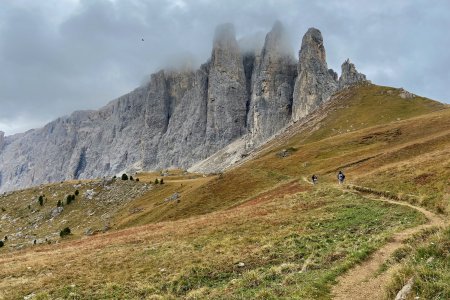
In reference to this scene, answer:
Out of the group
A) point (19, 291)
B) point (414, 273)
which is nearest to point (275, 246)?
point (414, 273)

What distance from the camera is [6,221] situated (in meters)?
99.1

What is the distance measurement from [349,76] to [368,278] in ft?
567

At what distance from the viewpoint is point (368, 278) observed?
16.9 metres

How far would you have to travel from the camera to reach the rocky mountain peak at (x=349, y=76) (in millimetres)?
173238

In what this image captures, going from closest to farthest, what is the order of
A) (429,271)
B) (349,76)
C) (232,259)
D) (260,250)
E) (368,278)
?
(429,271), (368,278), (232,259), (260,250), (349,76)

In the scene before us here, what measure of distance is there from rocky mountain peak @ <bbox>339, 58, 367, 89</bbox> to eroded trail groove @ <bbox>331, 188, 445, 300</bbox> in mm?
159301

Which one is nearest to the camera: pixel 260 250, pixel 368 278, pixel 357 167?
pixel 368 278

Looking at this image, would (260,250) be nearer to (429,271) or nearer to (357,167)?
(429,271)

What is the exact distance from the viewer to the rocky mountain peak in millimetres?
173238

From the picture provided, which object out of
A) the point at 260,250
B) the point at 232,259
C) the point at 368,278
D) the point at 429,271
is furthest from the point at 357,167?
the point at 429,271

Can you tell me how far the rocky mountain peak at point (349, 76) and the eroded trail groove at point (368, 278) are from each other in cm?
15930

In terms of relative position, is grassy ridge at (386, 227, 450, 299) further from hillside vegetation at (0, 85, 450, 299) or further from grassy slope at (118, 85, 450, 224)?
grassy slope at (118, 85, 450, 224)

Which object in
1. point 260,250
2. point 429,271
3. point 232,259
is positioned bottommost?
point 232,259

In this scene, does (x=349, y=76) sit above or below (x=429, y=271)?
above
